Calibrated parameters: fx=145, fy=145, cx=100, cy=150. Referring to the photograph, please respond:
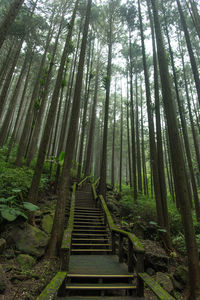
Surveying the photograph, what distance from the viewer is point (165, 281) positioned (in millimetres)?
4496

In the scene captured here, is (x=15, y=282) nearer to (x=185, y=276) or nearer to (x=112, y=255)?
(x=112, y=255)

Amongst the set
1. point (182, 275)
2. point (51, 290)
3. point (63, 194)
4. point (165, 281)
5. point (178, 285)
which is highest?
point (63, 194)

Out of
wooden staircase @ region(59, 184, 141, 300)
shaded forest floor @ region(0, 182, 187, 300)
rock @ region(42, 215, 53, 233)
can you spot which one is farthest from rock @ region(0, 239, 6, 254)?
wooden staircase @ region(59, 184, 141, 300)

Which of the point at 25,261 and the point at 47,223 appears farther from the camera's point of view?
the point at 47,223

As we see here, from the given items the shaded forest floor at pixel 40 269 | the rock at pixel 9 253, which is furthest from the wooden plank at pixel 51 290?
the rock at pixel 9 253

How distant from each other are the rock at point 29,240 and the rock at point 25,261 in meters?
0.24

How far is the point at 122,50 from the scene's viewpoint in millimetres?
13539

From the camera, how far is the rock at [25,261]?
4016mm

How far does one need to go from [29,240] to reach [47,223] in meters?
1.31

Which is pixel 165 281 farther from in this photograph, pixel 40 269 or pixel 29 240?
pixel 29 240

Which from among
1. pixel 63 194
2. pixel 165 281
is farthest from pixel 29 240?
pixel 165 281

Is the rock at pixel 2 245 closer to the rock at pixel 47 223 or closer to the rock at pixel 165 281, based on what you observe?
the rock at pixel 47 223

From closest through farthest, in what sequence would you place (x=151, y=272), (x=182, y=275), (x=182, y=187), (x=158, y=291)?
(x=158, y=291), (x=182, y=187), (x=182, y=275), (x=151, y=272)

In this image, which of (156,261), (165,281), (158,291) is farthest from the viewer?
(156,261)
